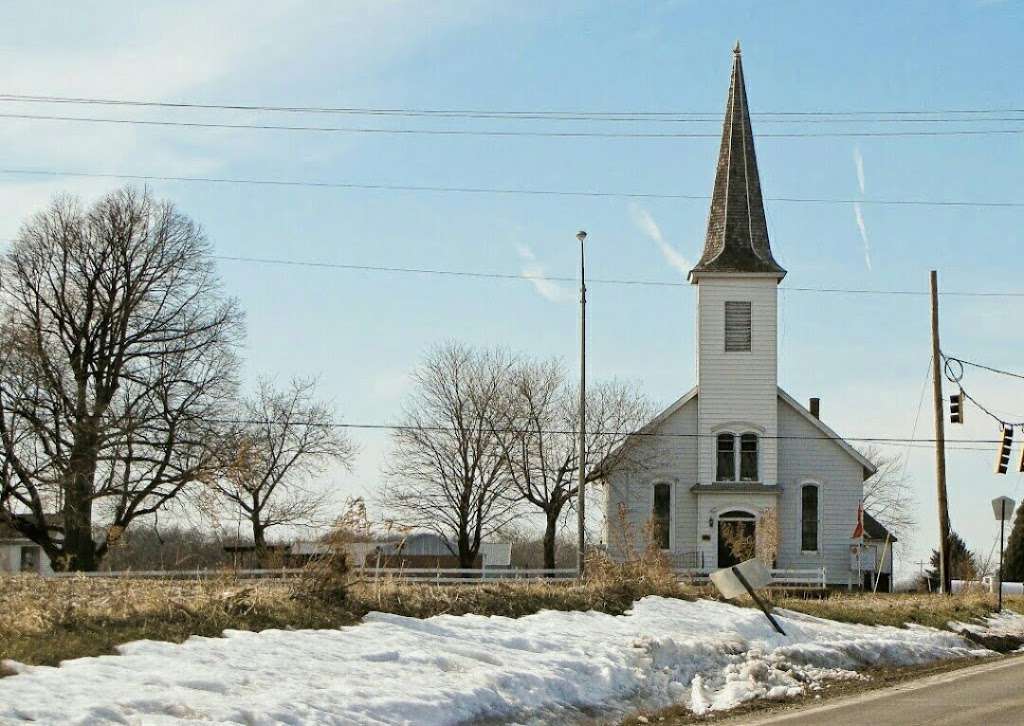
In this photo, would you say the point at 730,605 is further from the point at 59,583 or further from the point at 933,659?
the point at 59,583

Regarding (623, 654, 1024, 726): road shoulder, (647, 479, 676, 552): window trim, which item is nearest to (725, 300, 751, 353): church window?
(647, 479, 676, 552): window trim

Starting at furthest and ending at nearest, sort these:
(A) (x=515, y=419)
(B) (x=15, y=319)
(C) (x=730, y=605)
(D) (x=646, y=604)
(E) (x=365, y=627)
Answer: (A) (x=515, y=419), (B) (x=15, y=319), (C) (x=730, y=605), (D) (x=646, y=604), (E) (x=365, y=627)

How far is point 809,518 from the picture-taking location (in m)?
51.2

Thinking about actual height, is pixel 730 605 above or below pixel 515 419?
below

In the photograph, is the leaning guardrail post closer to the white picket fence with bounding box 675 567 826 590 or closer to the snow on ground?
the snow on ground

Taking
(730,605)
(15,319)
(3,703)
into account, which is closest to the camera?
(3,703)

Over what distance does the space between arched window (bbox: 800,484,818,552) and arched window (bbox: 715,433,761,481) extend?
2.48 meters

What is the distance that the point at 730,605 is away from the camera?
20.0 metres

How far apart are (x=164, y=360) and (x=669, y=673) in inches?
1323

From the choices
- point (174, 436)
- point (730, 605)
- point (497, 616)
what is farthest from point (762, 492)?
point (497, 616)

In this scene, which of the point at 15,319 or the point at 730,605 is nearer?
the point at 730,605

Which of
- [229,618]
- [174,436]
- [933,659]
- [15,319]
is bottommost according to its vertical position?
[933,659]

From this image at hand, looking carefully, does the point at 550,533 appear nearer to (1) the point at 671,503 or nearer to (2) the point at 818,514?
(1) the point at 671,503

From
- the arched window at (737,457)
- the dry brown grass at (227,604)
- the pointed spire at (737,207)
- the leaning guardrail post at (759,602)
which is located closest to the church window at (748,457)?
the arched window at (737,457)
